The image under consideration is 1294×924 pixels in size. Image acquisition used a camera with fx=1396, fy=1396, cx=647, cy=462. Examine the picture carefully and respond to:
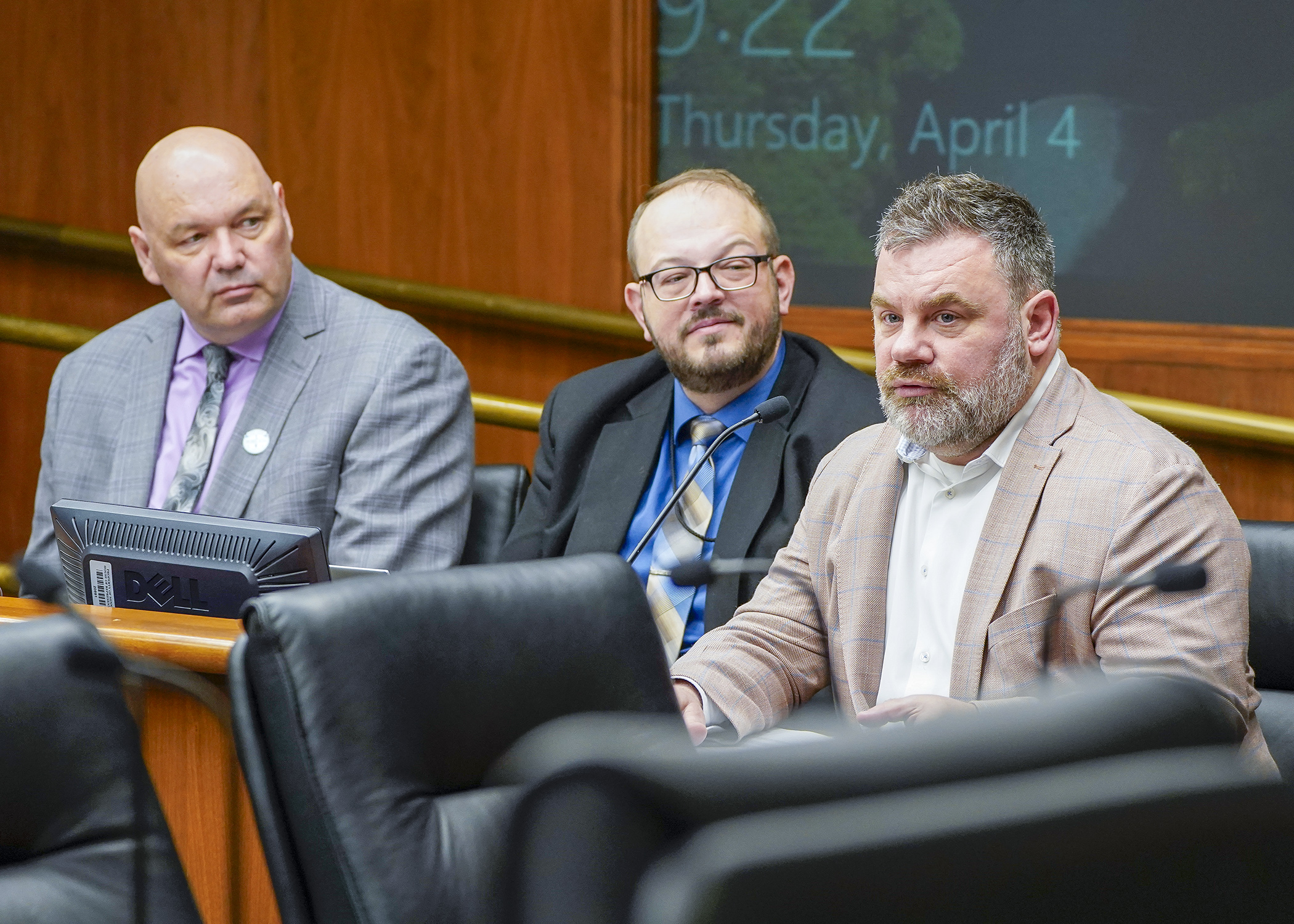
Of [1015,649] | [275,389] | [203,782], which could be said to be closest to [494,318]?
[275,389]

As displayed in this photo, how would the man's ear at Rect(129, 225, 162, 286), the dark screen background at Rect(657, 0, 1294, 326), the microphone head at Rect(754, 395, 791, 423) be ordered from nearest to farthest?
the microphone head at Rect(754, 395, 791, 423) → the man's ear at Rect(129, 225, 162, 286) → the dark screen background at Rect(657, 0, 1294, 326)

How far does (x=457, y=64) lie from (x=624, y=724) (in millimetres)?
3108

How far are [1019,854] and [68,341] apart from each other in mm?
3533

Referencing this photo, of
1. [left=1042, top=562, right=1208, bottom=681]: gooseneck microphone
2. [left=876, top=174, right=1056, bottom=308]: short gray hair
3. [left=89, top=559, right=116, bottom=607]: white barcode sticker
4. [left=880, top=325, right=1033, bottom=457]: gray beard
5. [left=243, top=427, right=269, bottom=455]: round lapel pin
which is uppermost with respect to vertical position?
[left=876, top=174, right=1056, bottom=308]: short gray hair

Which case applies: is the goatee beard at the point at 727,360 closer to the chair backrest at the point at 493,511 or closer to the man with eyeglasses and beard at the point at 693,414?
the man with eyeglasses and beard at the point at 693,414

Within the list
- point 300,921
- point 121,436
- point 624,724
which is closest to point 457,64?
point 121,436

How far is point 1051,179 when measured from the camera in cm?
305

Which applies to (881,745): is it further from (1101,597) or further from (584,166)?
(584,166)

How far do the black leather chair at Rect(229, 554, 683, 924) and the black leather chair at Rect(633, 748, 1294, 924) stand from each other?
58cm

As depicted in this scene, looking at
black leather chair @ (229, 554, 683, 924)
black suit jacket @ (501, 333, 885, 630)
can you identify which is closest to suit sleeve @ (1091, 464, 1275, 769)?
black leather chair @ (229, 554, 683, 924)

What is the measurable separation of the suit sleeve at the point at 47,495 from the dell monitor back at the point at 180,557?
787mm

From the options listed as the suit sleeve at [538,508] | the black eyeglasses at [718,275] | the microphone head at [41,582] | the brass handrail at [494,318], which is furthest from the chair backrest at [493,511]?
the microphone head at [41,582]

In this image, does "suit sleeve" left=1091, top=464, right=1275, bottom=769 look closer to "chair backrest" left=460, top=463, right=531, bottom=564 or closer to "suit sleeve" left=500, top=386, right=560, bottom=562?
"suit sleeve" left=500, top=386, right=560, bottom=562

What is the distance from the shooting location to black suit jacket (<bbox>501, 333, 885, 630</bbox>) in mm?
2189
